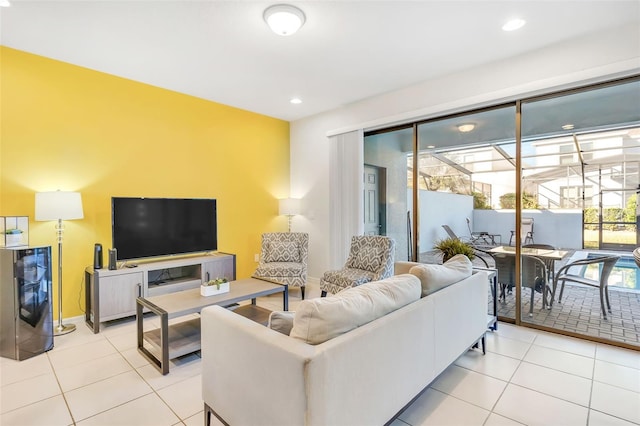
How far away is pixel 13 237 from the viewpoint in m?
2.83

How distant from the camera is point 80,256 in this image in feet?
11.8

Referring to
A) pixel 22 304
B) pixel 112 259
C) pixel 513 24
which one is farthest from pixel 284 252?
pixel 513 24

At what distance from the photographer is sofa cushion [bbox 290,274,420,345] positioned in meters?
1.43

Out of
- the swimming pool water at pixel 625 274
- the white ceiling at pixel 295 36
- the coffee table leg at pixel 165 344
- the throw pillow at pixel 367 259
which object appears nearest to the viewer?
the coffee table leg at pixel 165 344

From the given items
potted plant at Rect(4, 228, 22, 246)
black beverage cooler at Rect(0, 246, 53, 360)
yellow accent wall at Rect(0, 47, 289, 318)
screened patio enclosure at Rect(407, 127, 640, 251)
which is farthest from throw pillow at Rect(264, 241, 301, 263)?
potted plant at Rect(4, 228, 22, 246)

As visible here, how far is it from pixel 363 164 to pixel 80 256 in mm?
3727

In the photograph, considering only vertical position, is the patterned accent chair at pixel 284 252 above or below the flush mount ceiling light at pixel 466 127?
below

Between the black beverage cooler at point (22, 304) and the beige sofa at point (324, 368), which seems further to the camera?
the black beverage cooler at point (22, 304)

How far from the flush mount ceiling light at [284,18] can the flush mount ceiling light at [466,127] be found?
7.72 ft

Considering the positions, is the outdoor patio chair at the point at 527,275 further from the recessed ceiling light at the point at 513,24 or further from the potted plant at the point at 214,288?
the potted plant at the point at 214,288

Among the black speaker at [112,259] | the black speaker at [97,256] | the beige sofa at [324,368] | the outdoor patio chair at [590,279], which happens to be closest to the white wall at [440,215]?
the outdoor patio chair at [590,279]

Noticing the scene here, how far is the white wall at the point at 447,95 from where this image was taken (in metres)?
2.84

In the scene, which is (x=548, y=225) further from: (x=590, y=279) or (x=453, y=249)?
(x=453, y=249)

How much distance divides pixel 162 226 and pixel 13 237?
137 cm
